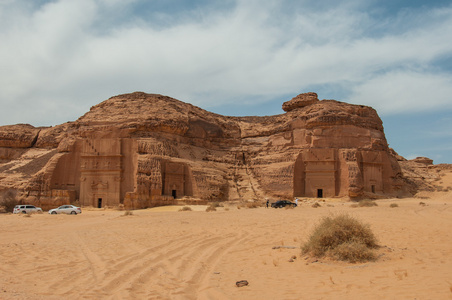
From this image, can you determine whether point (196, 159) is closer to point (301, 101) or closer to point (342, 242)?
point (301, 101)

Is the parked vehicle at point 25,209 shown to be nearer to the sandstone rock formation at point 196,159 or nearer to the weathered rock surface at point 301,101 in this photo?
the sandstone rock formation at point 196,159

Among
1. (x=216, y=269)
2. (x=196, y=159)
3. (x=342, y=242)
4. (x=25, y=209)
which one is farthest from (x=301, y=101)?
(x=216, y=269)

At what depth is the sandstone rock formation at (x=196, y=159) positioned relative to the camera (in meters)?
38.0

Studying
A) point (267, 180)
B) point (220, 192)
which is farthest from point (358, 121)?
point (220, 192)

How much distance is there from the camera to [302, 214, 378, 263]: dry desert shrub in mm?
8727

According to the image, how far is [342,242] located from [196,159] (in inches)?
1363

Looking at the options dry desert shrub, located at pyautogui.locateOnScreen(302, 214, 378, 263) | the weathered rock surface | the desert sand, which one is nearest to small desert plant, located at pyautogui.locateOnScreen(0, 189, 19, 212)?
the desert sand

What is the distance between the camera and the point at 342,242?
9.34m

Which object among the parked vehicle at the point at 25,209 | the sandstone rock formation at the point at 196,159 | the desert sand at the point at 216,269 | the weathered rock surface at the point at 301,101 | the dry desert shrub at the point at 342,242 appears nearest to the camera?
the desert sand at the point at 216,269

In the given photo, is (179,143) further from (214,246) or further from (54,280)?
(54,280)

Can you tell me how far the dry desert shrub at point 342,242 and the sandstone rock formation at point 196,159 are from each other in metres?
A: 28.3

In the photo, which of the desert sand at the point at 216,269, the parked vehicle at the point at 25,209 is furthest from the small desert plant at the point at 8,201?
the desert sand at the point at 216,269

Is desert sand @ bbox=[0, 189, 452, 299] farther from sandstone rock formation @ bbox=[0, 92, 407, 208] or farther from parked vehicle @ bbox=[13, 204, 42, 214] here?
sandstone rock formation @ bbox=[0, 92, 407, 208]

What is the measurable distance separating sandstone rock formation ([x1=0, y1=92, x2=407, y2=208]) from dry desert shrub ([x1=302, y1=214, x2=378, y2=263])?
92.9ft
